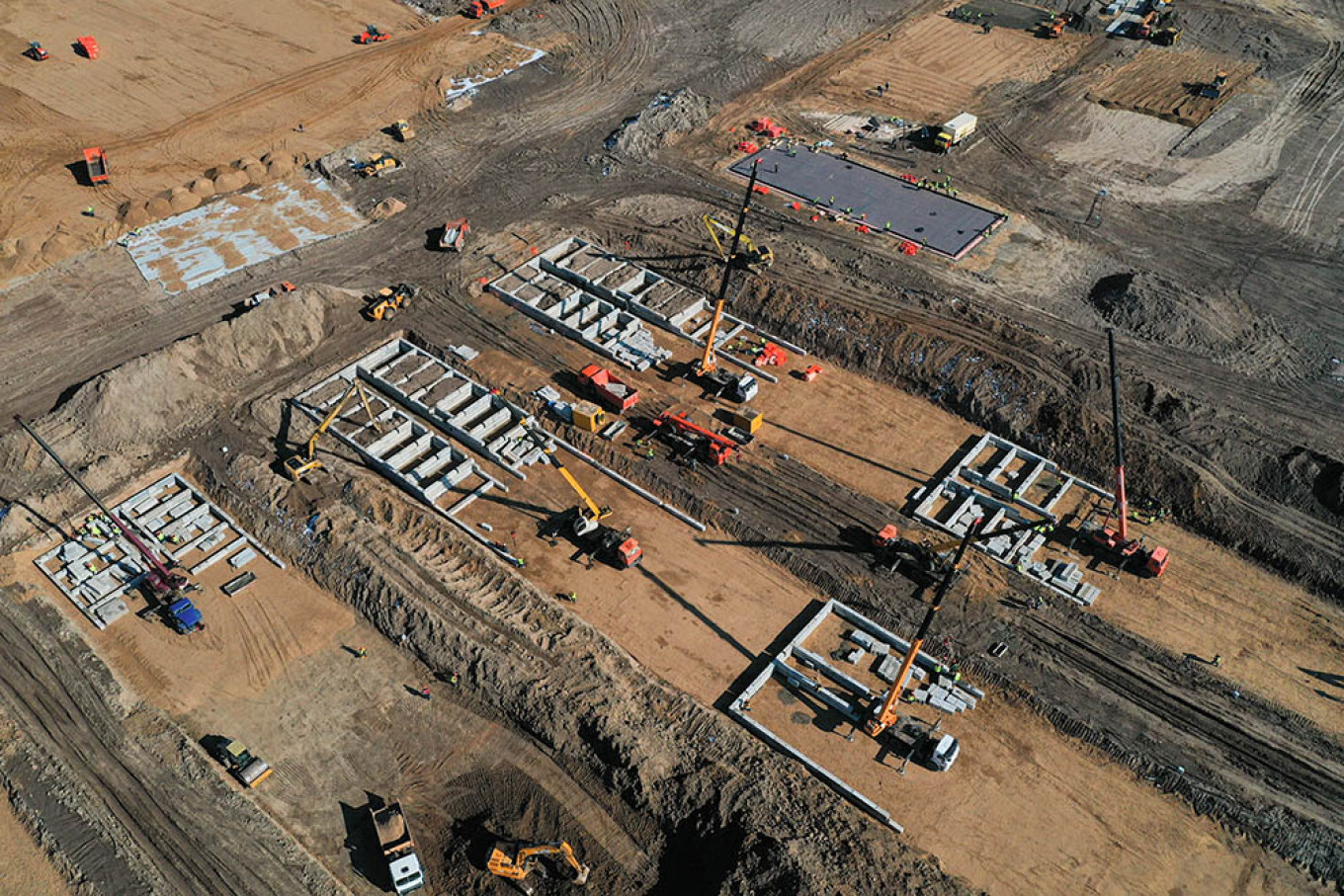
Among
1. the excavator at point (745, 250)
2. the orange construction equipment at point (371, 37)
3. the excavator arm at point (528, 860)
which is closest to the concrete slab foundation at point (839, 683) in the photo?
the excavator arm at point (528, 860)

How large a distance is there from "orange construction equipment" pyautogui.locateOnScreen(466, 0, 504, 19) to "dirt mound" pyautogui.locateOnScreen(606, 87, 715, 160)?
1730 cm

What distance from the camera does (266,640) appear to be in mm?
29969

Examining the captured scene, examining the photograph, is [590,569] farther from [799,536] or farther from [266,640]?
[266,640]

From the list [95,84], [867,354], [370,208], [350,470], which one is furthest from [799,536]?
[95,84]

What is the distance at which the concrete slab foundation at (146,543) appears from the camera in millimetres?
30844

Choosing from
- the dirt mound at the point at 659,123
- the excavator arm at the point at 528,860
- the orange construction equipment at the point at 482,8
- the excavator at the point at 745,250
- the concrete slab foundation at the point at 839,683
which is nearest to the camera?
the excavator arm at the point at 528,860

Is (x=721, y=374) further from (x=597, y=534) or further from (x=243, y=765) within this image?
(x=243, y=765)

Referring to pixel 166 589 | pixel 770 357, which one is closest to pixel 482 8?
pixel 770 357

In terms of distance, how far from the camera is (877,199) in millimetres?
48562

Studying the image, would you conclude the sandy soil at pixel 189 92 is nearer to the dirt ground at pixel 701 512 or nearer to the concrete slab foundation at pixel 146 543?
the dirt ground at pixel 701 512

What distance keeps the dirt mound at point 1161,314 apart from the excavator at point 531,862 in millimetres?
31792

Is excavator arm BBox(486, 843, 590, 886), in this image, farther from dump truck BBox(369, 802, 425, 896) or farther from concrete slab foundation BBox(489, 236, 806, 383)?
concrete slab foundation BBox(489, 236, 806, 383)

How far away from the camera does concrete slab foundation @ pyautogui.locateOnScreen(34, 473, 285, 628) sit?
30.8 metres

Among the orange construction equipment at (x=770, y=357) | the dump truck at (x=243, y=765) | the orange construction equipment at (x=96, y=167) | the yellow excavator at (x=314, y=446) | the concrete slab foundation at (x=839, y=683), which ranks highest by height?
the orange construction equipment at (x=96, y=167)
